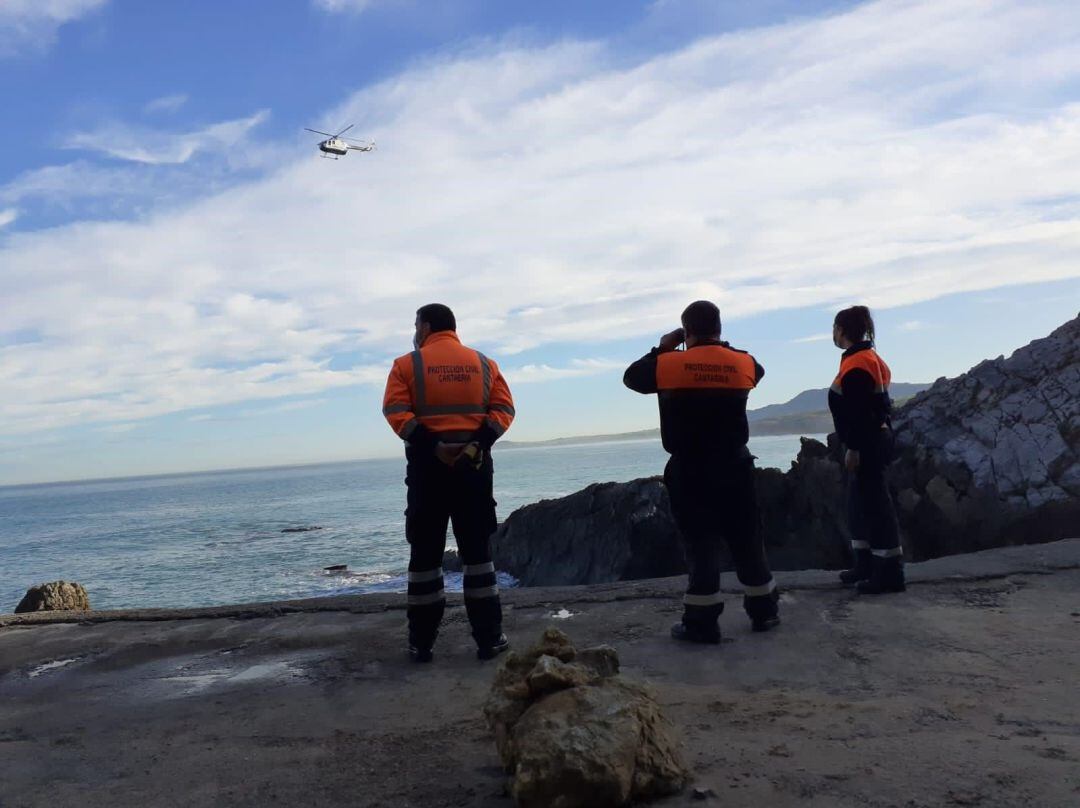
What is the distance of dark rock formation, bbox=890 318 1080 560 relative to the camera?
10383 millimetres

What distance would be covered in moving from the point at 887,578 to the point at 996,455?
21.0 ft

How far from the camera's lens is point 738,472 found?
5.13 metres

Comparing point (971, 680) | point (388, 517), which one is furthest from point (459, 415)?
point (388, 517)

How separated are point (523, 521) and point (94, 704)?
17.7m

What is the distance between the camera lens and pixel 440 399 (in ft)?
16.7

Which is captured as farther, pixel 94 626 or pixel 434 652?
pixel 94 626

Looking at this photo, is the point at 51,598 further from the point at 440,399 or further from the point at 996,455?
the point at 996,455

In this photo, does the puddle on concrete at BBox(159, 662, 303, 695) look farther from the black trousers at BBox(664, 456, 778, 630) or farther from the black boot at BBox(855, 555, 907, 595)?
the black boot at BBox(855, 555, 907, 595)

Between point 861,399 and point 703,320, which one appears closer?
point 703,320

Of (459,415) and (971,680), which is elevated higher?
(459,415)

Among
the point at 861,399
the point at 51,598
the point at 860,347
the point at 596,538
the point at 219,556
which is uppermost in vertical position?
the point at 860,347

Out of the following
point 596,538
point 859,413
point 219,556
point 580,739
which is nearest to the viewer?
point 580,739

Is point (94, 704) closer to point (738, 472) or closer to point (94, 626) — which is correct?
point (94, 626)

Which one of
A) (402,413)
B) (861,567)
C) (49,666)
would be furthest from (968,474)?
(49,666)
